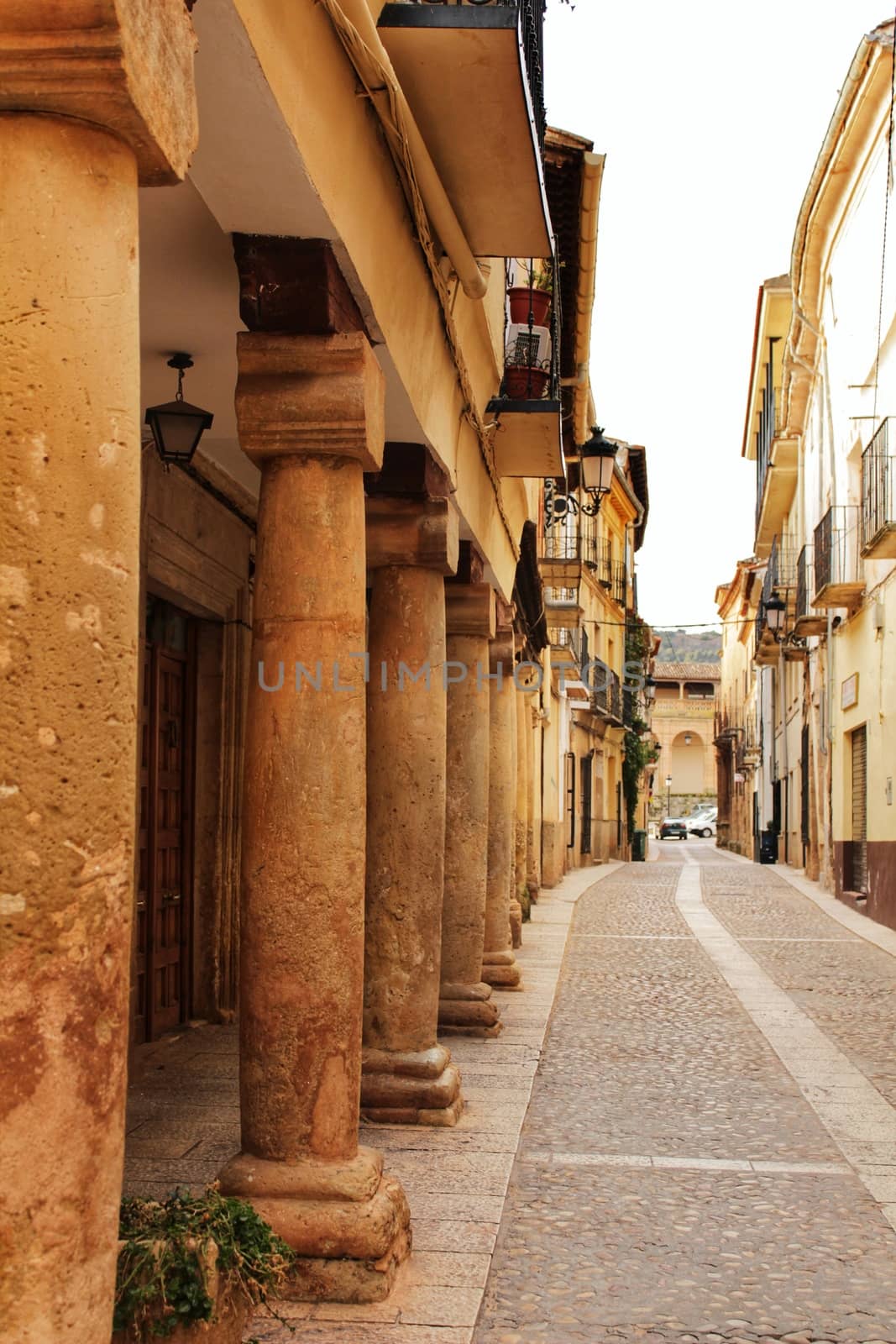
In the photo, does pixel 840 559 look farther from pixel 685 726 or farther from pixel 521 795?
pixel 685 726

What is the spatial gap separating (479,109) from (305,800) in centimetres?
251

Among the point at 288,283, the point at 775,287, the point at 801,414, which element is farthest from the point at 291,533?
the point at 775,287

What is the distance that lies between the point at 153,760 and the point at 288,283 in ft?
14.0

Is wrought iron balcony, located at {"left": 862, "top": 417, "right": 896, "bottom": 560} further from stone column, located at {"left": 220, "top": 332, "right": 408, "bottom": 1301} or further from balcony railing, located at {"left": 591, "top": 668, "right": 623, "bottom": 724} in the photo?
balcony railing, located at {"left": 591, "top": 668, "right": 623, "bottom": 724}

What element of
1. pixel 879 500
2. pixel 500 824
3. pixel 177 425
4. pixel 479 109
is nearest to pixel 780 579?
pixel 879 500

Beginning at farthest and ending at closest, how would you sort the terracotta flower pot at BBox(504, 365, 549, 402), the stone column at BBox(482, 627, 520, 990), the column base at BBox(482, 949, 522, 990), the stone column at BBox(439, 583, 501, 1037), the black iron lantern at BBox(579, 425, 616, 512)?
1. the black iron lantern at BBox(579, 425, 616, 512)
2. the column base at BBox(482, 949, 522, 990)
3. the stone column at BBox(482, 627, 520, 990)
4. the terracotta flower pot at BBox(504, 365, 549, 402)
5. the stone column at BBox(439, 583, 501, 1037)

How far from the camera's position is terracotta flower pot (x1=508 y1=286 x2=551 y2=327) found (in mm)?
9109

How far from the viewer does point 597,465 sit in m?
13.2

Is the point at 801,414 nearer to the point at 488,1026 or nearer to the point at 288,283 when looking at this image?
the point at 488,1026

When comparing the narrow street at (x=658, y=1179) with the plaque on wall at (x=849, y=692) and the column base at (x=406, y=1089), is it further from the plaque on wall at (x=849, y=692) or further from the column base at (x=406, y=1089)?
the plaque on wall at (x=849, y=692)

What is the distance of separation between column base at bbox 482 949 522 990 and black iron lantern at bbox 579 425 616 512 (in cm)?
473

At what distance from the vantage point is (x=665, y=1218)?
5070 mm

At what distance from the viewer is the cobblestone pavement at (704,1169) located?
4.18 metres

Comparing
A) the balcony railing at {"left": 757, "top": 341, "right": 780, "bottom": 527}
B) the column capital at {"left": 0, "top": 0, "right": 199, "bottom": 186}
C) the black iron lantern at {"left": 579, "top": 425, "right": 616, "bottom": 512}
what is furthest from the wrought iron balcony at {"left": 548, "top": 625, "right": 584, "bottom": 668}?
the column capital at {"left": 0, "top": 0, "right": 199, "bottom": 186}
